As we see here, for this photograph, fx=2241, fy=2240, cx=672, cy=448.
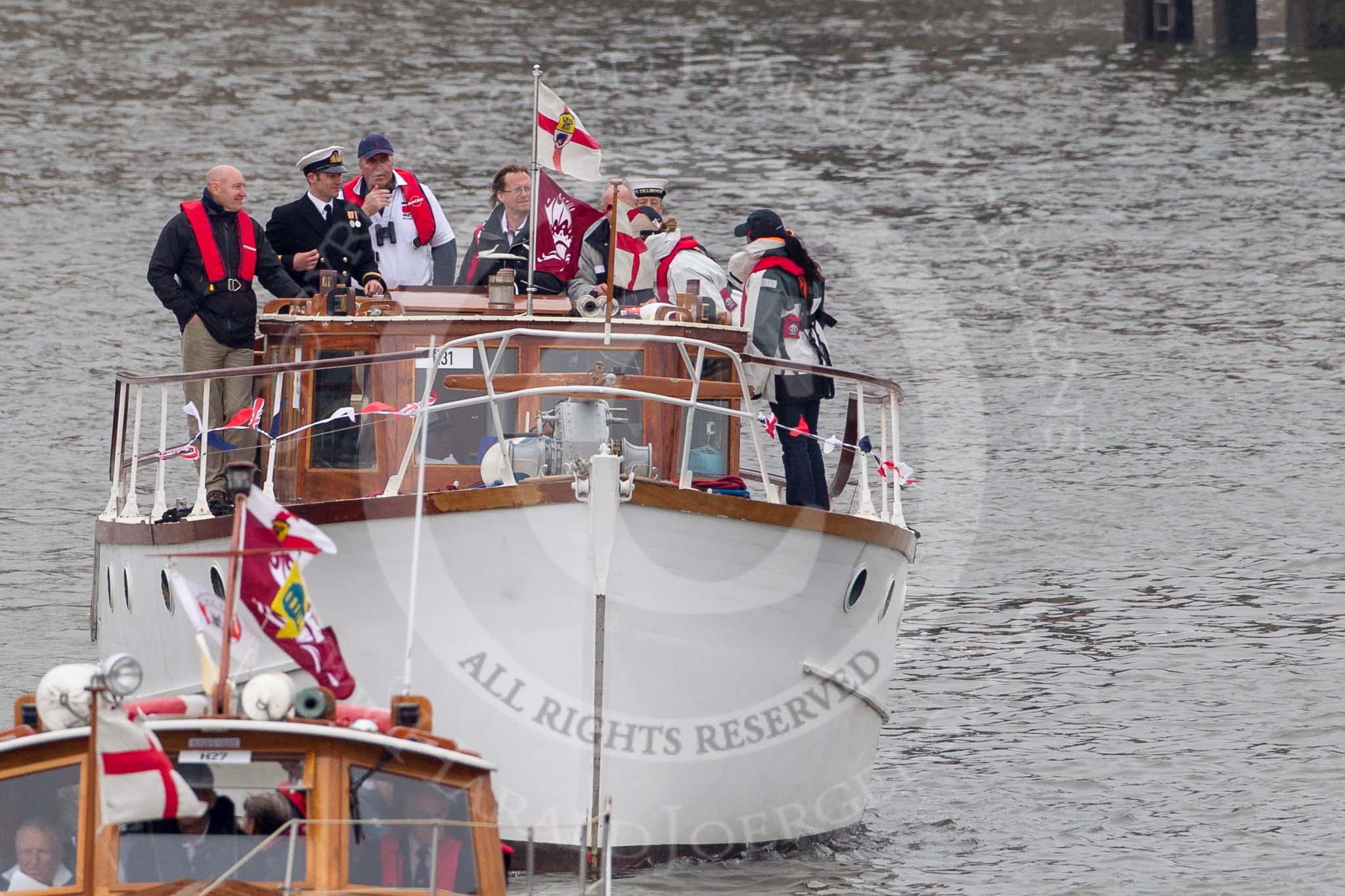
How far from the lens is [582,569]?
520 inches

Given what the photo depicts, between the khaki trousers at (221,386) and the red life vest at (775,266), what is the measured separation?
11.7 ft

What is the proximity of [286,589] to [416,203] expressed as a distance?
6541mm

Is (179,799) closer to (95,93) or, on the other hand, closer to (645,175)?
(645,175)

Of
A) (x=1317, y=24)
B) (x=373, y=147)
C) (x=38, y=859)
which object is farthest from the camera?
(x=1317, y=24)

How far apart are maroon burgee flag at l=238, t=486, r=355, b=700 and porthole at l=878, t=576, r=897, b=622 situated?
4730 mm

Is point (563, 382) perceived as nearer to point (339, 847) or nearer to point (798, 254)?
point (798, 254)

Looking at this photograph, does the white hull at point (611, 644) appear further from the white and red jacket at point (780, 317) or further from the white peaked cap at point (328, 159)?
the white peaked cap at point (328, 159)

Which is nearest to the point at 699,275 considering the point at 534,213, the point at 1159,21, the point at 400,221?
the point at 534,213

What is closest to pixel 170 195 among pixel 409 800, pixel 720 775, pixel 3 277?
pixel 3 277

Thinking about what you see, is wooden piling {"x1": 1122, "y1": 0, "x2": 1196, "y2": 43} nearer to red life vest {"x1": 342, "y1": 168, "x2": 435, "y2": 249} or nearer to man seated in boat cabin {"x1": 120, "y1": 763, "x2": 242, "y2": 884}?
red life vest {"x1": 342, "y1": 168, "x2": 435, "y2": 249}

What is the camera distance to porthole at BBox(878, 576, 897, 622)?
48.5ft

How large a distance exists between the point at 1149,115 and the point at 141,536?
108 feet

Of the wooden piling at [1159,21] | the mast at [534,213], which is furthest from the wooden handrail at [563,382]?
the wooden piling at [1159,21]

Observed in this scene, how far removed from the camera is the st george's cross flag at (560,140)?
14844mm
